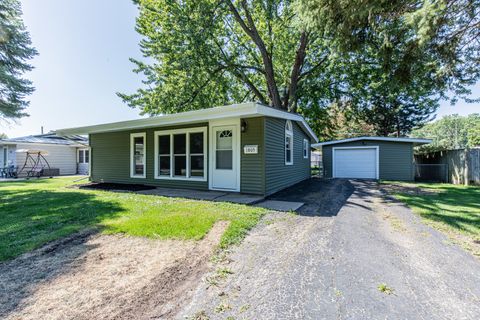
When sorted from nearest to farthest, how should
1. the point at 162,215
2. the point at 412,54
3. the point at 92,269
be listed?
the point at 92,269 → the point at 162,215 → the point at 412,54

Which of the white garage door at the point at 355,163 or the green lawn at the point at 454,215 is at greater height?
the white garage door at the point at 355,163

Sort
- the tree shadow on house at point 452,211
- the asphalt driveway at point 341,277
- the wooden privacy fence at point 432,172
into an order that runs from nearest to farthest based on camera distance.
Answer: the asphalt driveway at point 341,277 → the tree shadow on house at point 452,211 → the wooden privacy fence at point 432,172

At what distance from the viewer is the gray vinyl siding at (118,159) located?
9.11 metres

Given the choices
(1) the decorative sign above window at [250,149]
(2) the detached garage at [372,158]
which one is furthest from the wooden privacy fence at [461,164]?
(1) the decorative sign above window at [250,149]

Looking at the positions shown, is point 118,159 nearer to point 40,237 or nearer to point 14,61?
point 40,237

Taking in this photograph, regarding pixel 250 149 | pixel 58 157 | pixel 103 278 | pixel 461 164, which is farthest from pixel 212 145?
pixel 58 157

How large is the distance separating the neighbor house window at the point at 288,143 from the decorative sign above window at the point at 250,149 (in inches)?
93.9

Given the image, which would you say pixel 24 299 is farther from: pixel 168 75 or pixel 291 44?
pixel 291 44

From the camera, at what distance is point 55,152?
1695cm

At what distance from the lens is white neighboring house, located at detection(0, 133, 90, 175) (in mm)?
15508

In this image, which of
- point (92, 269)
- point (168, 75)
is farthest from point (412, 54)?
point (168, 75)

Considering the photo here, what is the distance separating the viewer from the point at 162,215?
4.71 m

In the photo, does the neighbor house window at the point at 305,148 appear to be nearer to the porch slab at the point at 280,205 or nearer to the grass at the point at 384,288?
the porch slab at the point at 280,205

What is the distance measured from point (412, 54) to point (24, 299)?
28.3 ft
